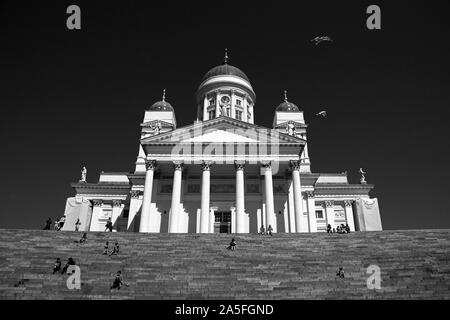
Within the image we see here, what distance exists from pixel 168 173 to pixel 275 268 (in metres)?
18.6

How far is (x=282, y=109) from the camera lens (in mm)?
49281

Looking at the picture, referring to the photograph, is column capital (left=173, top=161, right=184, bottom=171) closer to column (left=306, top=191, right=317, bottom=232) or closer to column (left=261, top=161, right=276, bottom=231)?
column (left=261, top=161, right=276, bottom=231)

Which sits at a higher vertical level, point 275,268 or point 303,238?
point 303,238

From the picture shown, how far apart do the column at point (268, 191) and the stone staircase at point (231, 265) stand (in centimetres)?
597

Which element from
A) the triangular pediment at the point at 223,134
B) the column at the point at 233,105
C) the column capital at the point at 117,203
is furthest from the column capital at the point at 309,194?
the column capital at the point at 117,203

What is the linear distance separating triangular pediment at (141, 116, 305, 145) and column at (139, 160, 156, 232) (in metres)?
2.11

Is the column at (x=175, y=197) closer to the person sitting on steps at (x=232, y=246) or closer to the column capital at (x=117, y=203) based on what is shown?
the person sitting on steps at (x=232, y=246)

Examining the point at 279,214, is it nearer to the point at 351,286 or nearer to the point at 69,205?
the point at 351,286

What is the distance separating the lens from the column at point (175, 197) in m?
28.9

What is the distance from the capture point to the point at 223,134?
32.3m

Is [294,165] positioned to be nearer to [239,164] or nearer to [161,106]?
[239,164]

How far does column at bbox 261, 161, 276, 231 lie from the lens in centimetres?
2885

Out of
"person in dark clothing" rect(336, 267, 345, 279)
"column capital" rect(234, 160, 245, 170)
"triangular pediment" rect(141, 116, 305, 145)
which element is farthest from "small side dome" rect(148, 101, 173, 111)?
"person in dark clothing" rect(336, 267, 345, 279)

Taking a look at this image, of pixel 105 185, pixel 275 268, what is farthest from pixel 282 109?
pixel 275 268
